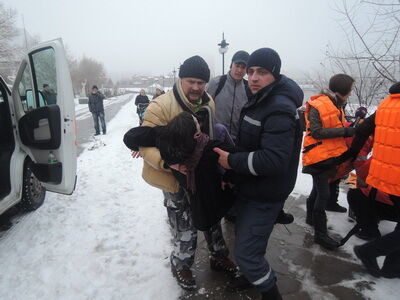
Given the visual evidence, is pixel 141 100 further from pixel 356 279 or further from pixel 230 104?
pixel 356 279

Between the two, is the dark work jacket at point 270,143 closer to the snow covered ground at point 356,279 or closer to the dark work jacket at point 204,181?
the dark work jacket at point 204,181

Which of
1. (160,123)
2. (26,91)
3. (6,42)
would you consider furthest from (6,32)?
(160,123)

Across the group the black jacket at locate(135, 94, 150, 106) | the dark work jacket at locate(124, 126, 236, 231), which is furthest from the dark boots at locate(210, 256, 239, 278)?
the black jacket at locate(135, 94, 150, 106)

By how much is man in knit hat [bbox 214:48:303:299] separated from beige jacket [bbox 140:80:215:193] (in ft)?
1.61

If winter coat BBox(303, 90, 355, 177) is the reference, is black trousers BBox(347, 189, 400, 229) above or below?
below

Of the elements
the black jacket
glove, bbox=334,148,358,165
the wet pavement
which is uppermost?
glove, bbox=334,148,358,165

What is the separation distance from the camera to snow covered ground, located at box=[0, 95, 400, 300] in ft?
8.32

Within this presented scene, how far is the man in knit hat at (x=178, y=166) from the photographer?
2195 mm

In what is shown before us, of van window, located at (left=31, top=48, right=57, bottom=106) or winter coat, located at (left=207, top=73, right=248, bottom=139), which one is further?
van window, located at (left=31, top=48, right=57, bottom=106)

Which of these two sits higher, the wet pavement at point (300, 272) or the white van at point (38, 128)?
the white van at point (38, 128)

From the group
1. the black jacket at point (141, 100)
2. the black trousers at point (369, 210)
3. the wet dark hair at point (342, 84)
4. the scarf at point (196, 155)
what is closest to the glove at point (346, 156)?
the black trousers at point (369, 210)

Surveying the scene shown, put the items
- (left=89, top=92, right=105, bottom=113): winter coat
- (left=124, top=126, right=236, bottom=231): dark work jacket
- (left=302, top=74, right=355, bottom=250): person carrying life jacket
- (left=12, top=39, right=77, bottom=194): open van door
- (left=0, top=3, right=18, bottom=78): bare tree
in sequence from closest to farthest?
1. (left=124, top=126, right=236, bottom=231): dark work jacket
2. (left=302, top=74, right=355, bottom=250): person carrying life jacket
3. (left=12, top=39, right=77, bottom=194): open van door
4. (left=89, top=92, right=105, bottom=113): winter coat
5. (left=0, top=3, right=18, bottom=78): bare tree

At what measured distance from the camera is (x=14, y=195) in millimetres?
3459

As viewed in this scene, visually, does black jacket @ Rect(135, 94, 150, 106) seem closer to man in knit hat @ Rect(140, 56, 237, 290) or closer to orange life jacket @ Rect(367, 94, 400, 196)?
man in knit hat @ Rect(140, 56, 237, 290)
